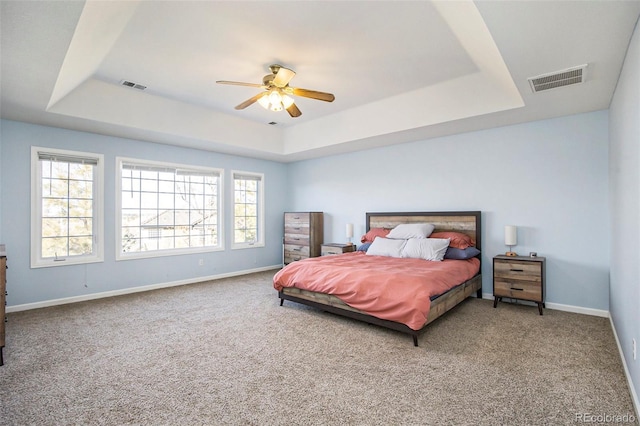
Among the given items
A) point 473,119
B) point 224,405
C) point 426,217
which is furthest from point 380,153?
point 224,405

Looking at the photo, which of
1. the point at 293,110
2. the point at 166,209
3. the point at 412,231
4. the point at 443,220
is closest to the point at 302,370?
the point at 293,110

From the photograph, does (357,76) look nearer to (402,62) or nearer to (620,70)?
(402,62)

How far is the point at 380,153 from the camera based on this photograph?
5777mm

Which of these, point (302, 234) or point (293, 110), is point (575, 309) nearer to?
point (293, 110)

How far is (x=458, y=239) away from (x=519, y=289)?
0.94 m

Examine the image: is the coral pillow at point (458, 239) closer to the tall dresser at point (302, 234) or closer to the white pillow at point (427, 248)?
the white pillow at point (427, 248)

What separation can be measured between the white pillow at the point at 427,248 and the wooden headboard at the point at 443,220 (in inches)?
18.5

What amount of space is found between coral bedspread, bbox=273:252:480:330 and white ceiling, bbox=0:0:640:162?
1.94 m

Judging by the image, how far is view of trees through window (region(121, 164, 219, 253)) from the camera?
514 centimetres

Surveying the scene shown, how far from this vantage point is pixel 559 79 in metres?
2.96

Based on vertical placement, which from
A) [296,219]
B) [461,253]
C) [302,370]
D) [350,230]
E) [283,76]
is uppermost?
[283,76]

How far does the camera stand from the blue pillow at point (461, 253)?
4.27 m

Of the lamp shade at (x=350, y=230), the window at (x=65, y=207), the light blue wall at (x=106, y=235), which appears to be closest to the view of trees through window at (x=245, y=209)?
the light blue wall at (x=106, y=235)

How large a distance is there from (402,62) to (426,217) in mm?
2474
